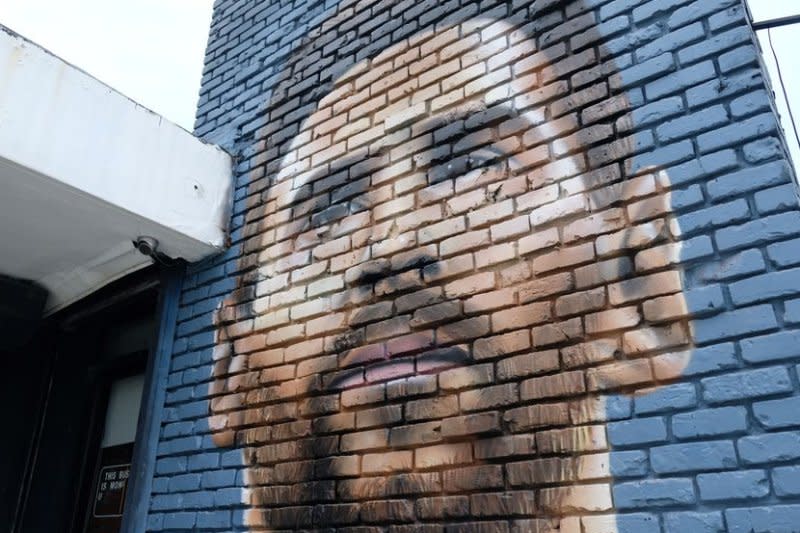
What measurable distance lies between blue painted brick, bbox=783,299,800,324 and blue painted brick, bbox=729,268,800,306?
0.9 inches

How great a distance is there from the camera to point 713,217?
1.91m

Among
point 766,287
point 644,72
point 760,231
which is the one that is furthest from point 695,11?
point 766,287

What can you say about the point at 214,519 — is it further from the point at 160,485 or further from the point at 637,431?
the point at 637,431

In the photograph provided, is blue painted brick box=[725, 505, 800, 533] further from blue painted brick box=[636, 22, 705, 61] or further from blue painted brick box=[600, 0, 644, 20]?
blue painted brick box=[600, 0, 644, 20]

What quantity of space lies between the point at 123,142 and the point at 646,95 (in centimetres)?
230

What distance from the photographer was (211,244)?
330 centimetres

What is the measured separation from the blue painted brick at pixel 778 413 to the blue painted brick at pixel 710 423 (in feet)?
0.12

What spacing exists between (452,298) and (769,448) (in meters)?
1.10

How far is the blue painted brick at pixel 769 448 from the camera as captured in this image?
162 centimetres

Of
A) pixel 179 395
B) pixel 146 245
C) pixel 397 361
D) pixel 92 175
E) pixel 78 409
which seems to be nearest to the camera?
pixel 397 361

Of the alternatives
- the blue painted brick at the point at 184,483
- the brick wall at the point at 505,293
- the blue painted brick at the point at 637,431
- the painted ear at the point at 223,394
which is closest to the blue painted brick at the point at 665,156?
the brick wall at the point at 505,293

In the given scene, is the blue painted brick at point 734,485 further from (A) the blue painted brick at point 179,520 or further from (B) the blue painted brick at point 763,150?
(A) the blue painted brick at point 179,520

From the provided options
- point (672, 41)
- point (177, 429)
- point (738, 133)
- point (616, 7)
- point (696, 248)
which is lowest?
point (177, 429)

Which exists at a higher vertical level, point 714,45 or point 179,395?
point 714,45
